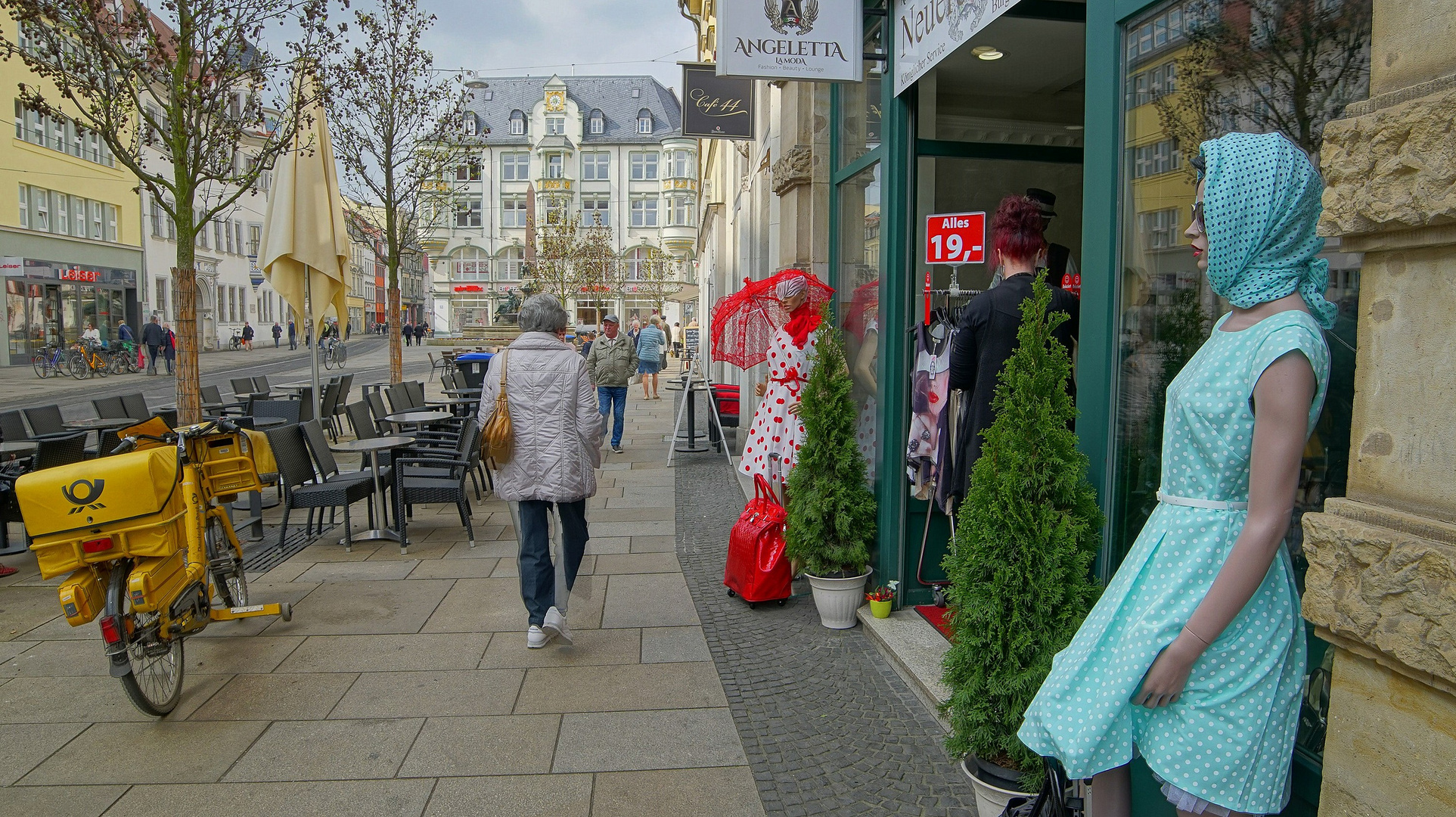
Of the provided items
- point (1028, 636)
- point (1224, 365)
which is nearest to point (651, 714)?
point (1028, 636)

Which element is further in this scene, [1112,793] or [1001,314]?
[1001,314]

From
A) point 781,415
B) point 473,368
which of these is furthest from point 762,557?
point 473,368

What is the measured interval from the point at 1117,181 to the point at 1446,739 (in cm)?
176

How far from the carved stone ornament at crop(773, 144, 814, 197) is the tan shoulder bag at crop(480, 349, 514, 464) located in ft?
9.64

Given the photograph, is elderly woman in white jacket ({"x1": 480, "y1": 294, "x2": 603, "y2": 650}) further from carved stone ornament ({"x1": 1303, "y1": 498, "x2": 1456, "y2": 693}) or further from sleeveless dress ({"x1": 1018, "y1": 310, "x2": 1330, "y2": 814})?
carved stone ornament ({"x1": 1303, "y1": 498, "x2": 1456, "y2": 693})

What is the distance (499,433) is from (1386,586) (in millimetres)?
3827

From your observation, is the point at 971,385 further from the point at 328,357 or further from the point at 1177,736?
the point at 328,357

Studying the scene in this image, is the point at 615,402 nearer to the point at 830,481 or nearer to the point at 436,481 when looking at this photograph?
the point at 436,481

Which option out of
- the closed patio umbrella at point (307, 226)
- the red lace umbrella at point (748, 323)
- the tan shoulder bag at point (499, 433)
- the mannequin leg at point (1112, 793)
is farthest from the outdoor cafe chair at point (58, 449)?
the mannequin leg at point (1112, 793)

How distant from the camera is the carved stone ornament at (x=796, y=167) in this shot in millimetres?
6812

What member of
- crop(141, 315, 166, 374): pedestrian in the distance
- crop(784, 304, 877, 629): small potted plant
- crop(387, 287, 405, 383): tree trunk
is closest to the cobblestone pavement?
crop(784, 304, 877, 629): small potted plant

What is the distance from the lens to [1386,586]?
1686 mm

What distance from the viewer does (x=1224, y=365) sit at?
181cm

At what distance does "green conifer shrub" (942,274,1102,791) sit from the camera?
2783 millimetres
